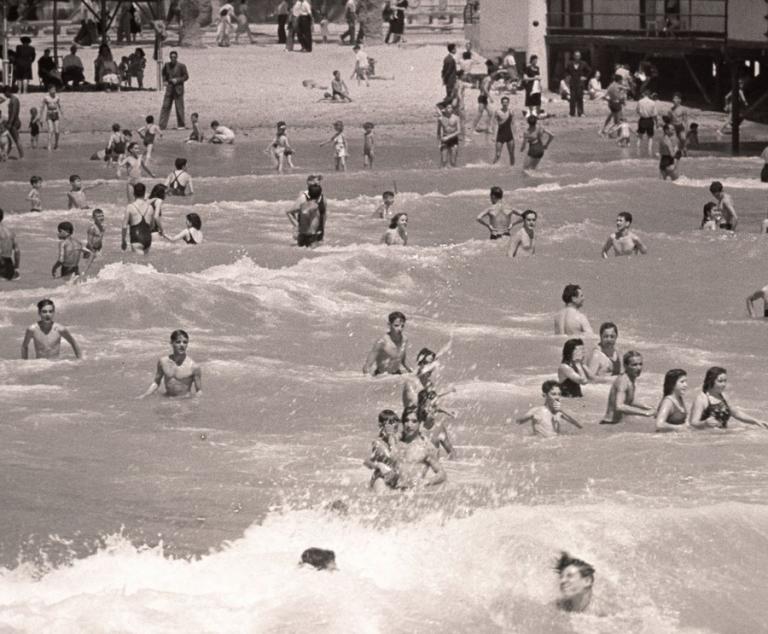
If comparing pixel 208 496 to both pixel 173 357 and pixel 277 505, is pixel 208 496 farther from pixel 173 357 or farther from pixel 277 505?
pixel 173 357

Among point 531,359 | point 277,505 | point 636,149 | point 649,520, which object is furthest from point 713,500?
point 636,149

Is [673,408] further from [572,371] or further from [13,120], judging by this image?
[13,120]

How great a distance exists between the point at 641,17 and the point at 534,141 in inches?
440

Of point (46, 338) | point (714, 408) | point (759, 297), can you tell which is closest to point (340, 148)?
point (759, 297)

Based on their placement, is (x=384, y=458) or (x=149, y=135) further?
(x=149, y=135)

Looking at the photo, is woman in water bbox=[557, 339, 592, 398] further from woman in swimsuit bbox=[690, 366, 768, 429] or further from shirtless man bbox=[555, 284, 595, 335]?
shirtless man bbox=[555, 284, 595, 335]

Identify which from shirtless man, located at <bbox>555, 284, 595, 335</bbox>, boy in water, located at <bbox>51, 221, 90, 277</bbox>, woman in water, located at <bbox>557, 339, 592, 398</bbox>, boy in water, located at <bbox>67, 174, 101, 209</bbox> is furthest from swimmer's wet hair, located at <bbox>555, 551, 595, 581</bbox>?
boy in water, located at <bbox>67, 174, 101, 209</bbox>

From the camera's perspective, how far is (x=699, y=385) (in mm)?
17016

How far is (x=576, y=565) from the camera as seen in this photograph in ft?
36.4

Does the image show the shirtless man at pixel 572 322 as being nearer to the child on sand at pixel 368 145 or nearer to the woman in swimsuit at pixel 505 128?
the child on sand at pixel 368 145

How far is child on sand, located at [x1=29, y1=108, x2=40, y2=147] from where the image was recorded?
1310 inches

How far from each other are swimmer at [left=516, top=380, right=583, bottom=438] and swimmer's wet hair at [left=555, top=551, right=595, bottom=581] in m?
3.50

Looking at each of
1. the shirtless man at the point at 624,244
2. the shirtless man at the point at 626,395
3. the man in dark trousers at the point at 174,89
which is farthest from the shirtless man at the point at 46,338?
the man in dark trousers at the point at 174,89

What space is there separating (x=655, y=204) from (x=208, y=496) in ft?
55.1
